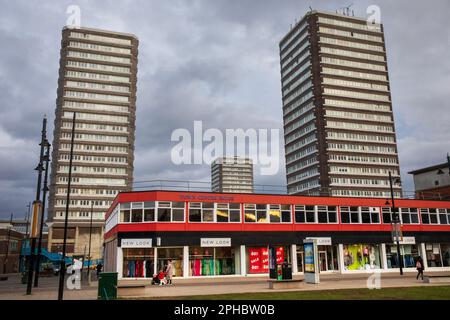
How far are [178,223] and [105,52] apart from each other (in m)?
89.7

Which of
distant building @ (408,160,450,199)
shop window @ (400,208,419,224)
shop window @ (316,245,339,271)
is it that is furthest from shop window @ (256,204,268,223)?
distant building @ (408,160,450,199)

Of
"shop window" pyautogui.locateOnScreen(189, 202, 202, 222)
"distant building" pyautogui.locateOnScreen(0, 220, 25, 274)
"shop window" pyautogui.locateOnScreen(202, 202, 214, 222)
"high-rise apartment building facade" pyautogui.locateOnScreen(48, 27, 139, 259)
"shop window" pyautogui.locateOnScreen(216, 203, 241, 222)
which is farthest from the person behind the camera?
"high-rise apartment building facade" pyautogui.locateOnScreen(48, 27, 139, 259)

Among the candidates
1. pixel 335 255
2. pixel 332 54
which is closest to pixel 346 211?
pixel 335 255

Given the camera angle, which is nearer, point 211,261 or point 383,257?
point 211,261

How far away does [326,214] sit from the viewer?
151ft

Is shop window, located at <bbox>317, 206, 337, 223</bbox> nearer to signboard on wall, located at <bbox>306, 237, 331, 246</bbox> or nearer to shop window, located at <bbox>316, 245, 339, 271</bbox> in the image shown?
signboard on wall, located at <bbox>306, 237, 331, 246</bbox>

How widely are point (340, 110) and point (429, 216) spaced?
65.2 meters

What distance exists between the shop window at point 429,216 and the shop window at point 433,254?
8.89ft

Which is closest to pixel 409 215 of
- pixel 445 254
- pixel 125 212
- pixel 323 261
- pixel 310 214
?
pixel 445 254

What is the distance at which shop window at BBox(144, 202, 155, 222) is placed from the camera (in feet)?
128

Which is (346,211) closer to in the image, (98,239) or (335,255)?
(335,255)

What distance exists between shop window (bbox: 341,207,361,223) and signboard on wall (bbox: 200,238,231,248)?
1398cm

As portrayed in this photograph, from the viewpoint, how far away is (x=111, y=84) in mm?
116312

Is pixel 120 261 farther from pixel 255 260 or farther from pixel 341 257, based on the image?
pixel 341 257
